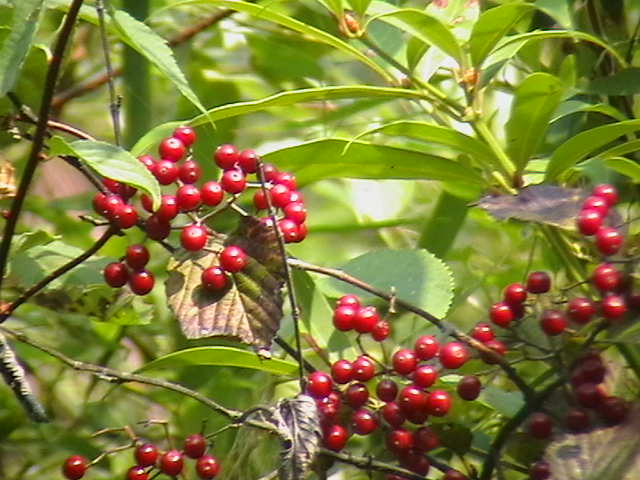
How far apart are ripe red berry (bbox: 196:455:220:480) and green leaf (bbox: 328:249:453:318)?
6.1 inches

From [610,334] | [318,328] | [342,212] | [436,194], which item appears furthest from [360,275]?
[342,212]

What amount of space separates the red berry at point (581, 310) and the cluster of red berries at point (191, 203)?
18 centimetres

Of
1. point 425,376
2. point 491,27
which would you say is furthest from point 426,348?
point 491,27

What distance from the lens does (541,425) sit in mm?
912

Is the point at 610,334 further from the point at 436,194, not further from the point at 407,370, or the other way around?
the point at 436,194

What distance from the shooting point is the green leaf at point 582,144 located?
0.97 m

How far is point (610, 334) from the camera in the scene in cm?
91

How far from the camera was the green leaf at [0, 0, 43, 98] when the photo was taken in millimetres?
803

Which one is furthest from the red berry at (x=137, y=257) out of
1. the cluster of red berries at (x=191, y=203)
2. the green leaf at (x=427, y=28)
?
the green leaf at (x=427, y=28)

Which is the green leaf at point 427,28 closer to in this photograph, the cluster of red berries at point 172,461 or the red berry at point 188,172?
the red berry at point 188,172

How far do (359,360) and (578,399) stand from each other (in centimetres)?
15

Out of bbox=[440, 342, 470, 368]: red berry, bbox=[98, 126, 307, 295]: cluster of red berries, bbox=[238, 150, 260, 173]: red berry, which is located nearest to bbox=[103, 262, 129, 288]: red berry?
bbox=[98, 126, 307, 295]: cluster of red berries

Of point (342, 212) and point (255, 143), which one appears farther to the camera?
point (342, 212)

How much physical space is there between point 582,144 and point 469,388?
→ 7.9 inches
